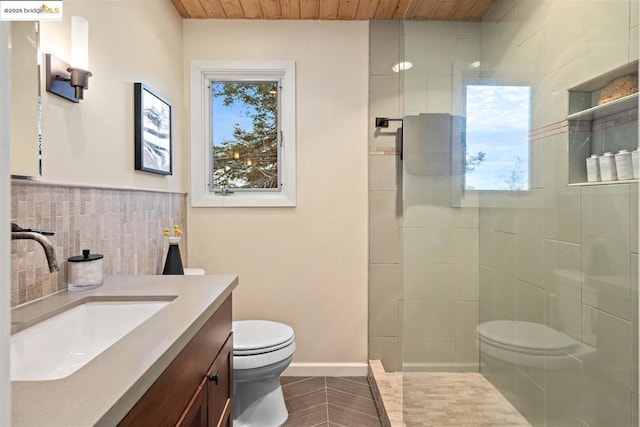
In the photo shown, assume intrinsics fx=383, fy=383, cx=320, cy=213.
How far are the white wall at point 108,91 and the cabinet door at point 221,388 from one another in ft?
2.64

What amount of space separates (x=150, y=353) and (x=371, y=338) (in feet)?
6.67

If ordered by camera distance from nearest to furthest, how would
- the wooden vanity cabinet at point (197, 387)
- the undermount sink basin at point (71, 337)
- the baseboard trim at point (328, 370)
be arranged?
1. the wooden vanity cabinet at point (197, 387)
2. the undermount sink basin at point (71, 337)
3. the baseboard trim at point (328, 370)

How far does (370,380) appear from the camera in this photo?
2457mm

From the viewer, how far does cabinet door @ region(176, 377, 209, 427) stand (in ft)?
2.99

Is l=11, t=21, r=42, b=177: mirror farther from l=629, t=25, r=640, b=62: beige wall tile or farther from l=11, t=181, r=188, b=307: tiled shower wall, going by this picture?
l=629, t=25, r=640, b=62: beige wall tile

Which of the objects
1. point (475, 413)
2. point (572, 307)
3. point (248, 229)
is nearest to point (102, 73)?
point (248, 229)

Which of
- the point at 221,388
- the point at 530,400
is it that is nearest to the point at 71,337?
the point at 221,388

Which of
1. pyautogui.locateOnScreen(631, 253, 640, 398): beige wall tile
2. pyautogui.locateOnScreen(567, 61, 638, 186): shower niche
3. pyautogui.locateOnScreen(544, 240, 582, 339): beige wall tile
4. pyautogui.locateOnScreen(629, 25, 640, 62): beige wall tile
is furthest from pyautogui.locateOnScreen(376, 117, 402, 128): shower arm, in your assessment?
pyautogui.locateOnScreen(631, 253, 640, 398): beige wall tile

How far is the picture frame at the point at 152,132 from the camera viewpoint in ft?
5.95

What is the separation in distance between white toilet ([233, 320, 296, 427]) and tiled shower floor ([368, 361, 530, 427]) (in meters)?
0.59

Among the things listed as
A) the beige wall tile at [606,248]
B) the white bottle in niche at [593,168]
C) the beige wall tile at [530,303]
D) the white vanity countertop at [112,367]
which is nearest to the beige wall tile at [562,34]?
the white bottle in niche at [593,168]

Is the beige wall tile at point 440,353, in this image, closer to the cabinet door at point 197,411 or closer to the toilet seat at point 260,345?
the toilet seat at point 260,345

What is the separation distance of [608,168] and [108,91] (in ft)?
6.56

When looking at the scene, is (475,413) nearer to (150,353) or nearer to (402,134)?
(402,134)
